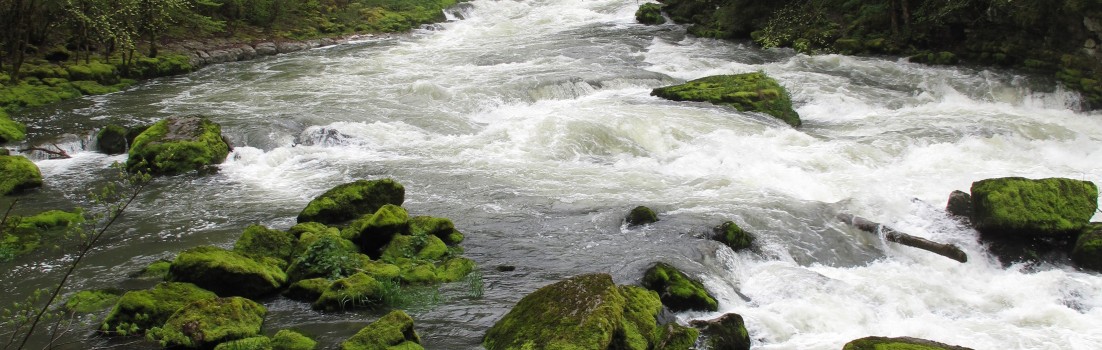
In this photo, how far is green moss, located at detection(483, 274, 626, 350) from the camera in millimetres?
6230

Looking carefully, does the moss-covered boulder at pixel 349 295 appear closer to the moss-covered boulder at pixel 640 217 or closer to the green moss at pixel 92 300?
the green moss at pixel 92 300

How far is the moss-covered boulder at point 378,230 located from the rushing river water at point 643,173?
0.97m

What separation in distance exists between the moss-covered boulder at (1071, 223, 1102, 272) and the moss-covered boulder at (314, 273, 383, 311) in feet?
26.9

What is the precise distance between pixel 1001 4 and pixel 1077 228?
9991 millimetres

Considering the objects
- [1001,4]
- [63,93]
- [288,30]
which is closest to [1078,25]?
[1001,4]

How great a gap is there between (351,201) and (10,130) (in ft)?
29.9

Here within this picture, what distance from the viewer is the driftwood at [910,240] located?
31.6ft

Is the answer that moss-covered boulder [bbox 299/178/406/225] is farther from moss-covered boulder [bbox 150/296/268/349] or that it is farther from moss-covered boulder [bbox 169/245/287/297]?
moss-covered boulder [bbox 150/296/268/349]

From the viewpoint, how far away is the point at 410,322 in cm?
679

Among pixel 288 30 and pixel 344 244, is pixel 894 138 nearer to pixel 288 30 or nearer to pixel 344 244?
pixel 344 244

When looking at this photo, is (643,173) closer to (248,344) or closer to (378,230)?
(378,230)

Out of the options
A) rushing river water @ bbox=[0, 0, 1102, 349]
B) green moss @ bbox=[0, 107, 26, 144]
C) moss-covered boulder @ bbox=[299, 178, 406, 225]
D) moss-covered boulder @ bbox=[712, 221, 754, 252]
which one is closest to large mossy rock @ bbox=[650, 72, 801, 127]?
rushing river water @ bbox=[0, 0, 1102, 349]

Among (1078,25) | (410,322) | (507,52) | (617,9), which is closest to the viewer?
(410,322)

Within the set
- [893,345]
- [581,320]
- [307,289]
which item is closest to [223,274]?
[307,289]
